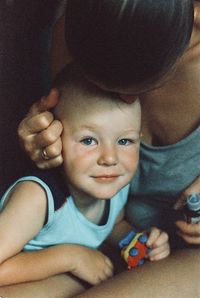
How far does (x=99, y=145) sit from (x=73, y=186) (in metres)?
0.12

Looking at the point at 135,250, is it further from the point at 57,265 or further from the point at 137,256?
the point at 57,265

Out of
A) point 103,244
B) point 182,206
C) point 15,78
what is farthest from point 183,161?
point 15,78

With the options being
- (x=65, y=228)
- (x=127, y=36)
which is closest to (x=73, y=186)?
(x=65, y=228)

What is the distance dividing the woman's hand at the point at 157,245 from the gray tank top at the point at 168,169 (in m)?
0.10

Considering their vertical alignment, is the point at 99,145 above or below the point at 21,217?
above

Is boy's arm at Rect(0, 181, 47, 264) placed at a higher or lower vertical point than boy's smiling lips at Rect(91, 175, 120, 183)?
lower

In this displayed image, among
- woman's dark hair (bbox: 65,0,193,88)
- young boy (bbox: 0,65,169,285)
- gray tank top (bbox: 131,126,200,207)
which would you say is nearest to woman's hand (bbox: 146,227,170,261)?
young boy (bbox: 0,65,169,285)

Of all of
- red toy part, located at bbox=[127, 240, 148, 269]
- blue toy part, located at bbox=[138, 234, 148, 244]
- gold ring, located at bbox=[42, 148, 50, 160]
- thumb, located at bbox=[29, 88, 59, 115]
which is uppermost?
thumb, located at bbox=[29, 88, 59, 115]

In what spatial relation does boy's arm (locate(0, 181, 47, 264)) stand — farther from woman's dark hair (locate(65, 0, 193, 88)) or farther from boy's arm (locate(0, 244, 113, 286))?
woman's dark hair (locate(65, 0, 193, 88))

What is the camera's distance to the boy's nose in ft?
2.95

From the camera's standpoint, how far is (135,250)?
974mm

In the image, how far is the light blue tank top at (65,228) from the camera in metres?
0.96

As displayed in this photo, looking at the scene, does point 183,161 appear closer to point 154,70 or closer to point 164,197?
point 164,197

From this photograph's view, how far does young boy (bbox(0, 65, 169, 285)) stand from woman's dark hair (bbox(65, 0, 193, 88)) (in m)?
0.12
